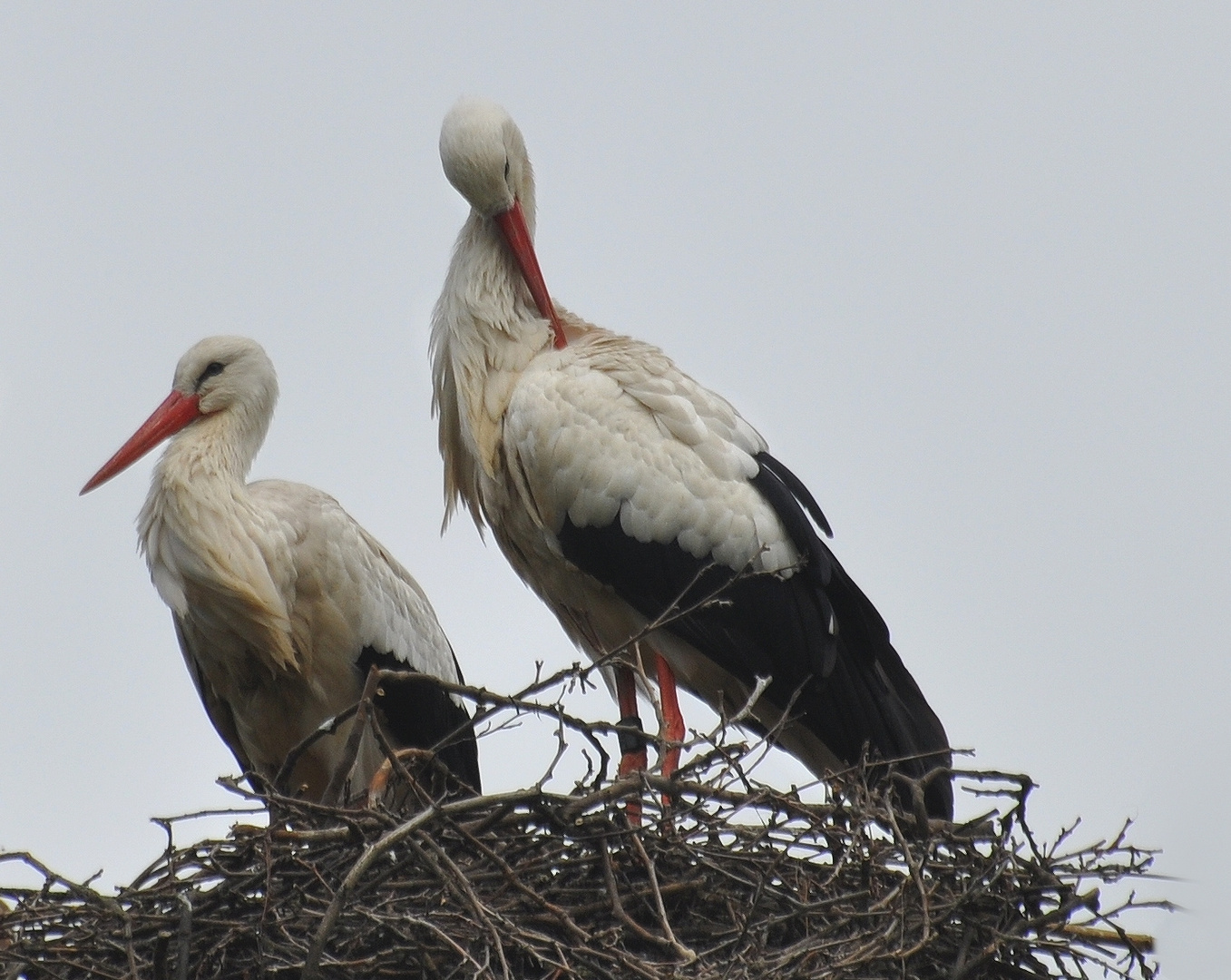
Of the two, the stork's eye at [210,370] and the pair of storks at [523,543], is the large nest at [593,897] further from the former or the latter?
the stork's eye at [210,370]

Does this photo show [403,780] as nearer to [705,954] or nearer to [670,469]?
[705,954]

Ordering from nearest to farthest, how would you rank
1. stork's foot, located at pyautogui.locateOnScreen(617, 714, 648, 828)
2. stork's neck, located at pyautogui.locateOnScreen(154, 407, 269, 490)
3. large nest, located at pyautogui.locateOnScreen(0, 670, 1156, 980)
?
large nest, located at pyautogui.locateOnScreen(0, 670, 1156, 980) < stork's foot, located at pyautogui.locateOnScreen(617, 714, 648, 828) < stork's neck, located at pyautogui.locateOnScreen(154, 407, 269, 490)

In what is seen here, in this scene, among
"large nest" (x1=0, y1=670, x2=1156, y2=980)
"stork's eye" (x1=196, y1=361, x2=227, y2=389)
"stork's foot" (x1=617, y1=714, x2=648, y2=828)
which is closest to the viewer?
"large nest" (x1=0, y1=670, x2=1156, y2=980)

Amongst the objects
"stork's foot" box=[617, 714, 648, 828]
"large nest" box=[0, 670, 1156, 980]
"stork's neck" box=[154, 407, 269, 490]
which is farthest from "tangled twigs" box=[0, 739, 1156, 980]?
"stork's neck" box=[154, 407, 269, 490]

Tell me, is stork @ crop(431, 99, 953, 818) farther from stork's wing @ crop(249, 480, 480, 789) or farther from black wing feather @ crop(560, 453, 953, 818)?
stork's wing @ crop(249, 480, 480, 789)

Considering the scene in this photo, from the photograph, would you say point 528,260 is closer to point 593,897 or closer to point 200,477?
point 200,477

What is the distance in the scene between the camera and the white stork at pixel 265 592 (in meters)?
4.98

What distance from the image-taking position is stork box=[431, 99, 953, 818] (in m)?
4.73

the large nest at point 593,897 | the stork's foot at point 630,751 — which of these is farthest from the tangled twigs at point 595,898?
the stork's foot at point 630,751

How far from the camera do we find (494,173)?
5137 mm

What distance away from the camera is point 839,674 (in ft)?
15.8

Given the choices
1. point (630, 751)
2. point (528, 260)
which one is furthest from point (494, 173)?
point (630, 751)

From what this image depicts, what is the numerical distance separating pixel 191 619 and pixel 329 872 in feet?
4.75

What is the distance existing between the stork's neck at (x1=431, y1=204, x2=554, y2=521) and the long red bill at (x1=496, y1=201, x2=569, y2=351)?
0.09 ft
